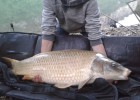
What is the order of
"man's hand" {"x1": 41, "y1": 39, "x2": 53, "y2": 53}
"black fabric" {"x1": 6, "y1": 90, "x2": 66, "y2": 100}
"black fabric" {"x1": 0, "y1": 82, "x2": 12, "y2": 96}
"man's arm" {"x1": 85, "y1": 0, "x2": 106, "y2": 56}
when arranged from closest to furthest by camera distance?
"black fabric" {"x1": 6, "y1": 90, "x2": 66, "y2": 100} → "black fabric" {"x1": 0, "y1": 82, "x2": 12, "y2": 96} → "man's arm" {"x1": 85, "y1": 0, "x2": 106, "y2": 56} → "man's hand" {"x1": 41, "y1": 39, "x2": 53, "y2": 53}

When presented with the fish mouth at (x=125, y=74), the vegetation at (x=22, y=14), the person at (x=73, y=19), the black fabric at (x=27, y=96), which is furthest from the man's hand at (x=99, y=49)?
the vegetation at (x=22, y=14)

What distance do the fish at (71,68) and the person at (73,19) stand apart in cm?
11

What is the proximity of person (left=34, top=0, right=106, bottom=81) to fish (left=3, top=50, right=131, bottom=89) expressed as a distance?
11 centimetres

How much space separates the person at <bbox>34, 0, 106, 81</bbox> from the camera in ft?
8.69

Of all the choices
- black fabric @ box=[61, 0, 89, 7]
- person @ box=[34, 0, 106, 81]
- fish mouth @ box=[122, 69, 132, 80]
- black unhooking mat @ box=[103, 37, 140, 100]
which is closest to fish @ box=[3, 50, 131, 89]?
fish mouth @ box=[122, 69, 132, 80]

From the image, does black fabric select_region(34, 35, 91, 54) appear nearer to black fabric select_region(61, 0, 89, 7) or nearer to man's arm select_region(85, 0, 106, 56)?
man's arm select_region(85, 0, 106, 56)

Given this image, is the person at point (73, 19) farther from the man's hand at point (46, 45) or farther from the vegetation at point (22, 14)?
the vegetation at point (22, 14)

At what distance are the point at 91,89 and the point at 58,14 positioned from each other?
0.71 meters

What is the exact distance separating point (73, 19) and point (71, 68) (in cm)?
45

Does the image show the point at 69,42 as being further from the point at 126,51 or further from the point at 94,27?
the point at 126,51

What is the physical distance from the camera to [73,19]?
8.89 feet

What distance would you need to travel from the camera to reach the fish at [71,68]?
2.41 metres

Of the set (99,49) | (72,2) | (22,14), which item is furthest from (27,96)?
(22,14)

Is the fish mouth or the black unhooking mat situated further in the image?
the black unhooking mat
